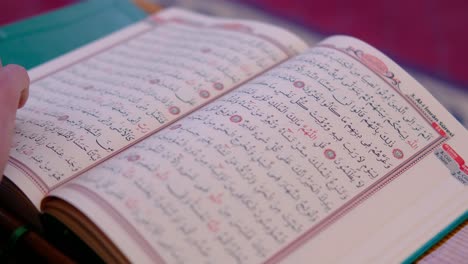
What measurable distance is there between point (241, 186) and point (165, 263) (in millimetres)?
107

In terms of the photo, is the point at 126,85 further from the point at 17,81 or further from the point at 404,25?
the point at 404,25

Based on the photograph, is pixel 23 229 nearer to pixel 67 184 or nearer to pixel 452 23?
pixel 67 184

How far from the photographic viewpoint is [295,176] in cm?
60

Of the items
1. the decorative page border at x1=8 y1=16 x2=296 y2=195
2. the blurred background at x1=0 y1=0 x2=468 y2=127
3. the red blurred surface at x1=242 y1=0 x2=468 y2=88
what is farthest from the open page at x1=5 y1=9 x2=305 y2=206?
the red blurred surface at x1=242 y1=0 x2=468 y2=88

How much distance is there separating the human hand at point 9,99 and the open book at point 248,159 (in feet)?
0.10

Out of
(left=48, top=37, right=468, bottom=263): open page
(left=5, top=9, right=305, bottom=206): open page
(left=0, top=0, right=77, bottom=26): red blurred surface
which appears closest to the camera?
(left=48, top=37, right=468, bottom=263): open page

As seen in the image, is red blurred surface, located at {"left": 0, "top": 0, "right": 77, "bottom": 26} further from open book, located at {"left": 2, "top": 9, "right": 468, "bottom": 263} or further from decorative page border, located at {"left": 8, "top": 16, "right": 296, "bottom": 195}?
open book, located at {"left": 2, "top": 9, "right": 468, "bottom": 263}

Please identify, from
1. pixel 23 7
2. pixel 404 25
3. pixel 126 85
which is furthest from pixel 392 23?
pixel 126 85

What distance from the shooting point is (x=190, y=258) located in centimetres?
53

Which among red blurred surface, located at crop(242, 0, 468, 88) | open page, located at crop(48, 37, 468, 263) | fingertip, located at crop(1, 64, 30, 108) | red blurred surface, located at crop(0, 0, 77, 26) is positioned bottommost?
open page, located at crop(48, 37, 468, 263)

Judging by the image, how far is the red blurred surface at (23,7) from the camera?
1.49 meters

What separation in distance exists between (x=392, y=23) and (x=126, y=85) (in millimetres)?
1189

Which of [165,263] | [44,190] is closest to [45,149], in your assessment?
[44,190]

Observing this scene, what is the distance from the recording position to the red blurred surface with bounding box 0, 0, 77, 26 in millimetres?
1486
